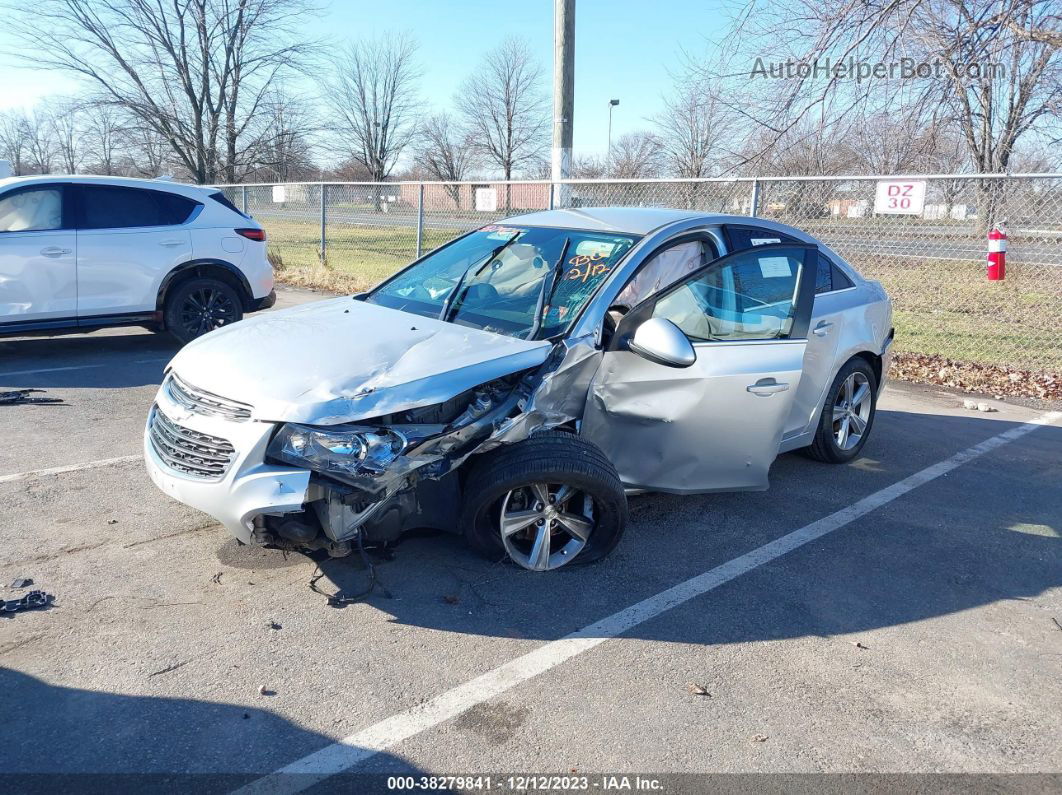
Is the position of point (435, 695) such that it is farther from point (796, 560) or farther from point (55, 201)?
point (55, 201)

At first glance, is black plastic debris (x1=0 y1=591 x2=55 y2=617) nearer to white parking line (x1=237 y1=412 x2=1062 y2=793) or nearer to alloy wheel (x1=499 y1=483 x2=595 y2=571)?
white parking line (x1=237 y1=412 x2=1062 y2=793)

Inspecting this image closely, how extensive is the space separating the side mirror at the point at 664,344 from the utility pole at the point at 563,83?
24.2 ft

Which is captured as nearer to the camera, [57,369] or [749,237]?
[749,237]

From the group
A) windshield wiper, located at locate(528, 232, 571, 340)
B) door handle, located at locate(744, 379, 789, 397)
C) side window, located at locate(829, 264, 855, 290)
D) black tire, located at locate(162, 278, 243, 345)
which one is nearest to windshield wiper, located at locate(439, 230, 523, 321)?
windshield wiper, located at locate(528, 232, 571, 340)

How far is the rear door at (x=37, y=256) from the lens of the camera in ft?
25.8

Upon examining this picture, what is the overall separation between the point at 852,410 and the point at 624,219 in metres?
2.24

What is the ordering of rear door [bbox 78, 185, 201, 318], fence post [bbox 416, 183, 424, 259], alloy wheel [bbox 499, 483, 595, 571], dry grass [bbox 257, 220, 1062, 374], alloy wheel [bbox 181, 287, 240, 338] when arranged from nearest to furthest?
alloy wheel [bbox 499, 483, 595, 571] → rear door [bbox 78, 185, 201, 318] → alloy wheel [bbox 181, 287, 240, 338] → dry grass [bbox 257, 220, 1062, 374] → fence post [bbox 416, 183, 424, 259]

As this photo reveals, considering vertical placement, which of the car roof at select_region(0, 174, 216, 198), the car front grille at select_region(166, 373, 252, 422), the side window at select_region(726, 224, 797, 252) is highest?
the car roof at select_region(0, 174, 216, 198)

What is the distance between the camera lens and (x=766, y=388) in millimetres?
4523

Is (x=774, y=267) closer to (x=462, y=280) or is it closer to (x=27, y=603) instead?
(x=462, y=280)

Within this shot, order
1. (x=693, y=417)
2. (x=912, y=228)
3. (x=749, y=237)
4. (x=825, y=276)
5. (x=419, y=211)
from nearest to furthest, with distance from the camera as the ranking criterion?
(x=693, y=417), (x=749, y=237), (x=825, y=276), (x=912, y=228), (x=419, y=211)

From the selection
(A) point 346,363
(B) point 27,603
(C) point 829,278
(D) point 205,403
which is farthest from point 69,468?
(C) point 829,278

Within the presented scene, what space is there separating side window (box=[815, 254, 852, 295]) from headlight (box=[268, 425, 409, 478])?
11.1 ft

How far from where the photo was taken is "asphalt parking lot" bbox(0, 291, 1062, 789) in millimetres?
2803
